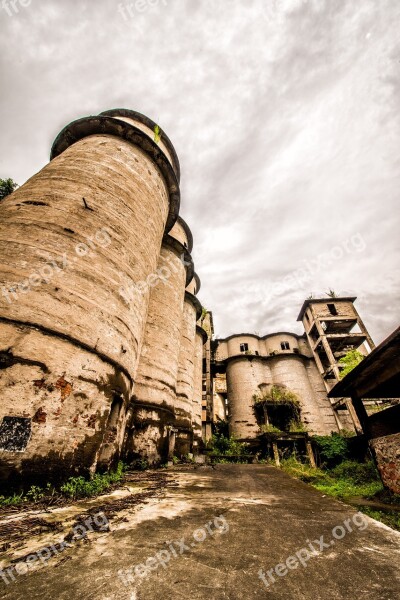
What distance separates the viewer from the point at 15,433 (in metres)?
3.01

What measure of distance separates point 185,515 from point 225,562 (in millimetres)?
1095

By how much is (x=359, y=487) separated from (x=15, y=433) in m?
9.04

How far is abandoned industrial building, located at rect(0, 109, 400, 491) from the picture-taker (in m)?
3.35

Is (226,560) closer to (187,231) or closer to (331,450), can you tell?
(187,231)

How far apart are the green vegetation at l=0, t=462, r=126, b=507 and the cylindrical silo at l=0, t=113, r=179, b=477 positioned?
19 cm

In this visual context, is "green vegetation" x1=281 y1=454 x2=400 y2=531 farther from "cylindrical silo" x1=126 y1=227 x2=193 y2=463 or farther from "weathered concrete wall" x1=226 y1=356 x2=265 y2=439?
"weathered concrete wall" x1=226 y1=356 x2=265 y2=439

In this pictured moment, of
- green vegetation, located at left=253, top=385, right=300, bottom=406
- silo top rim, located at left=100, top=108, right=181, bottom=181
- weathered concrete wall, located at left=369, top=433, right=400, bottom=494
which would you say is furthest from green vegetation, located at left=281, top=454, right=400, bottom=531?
silo top rim, located at left=100, top=108, right=181, bottom=181

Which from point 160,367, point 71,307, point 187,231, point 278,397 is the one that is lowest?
point 71,307

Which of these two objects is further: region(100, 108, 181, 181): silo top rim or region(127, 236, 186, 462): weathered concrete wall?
region(100, 108, 181, 181): silo top rim

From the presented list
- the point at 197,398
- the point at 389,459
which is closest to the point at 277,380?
the point at 197,398

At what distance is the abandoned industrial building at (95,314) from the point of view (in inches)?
132

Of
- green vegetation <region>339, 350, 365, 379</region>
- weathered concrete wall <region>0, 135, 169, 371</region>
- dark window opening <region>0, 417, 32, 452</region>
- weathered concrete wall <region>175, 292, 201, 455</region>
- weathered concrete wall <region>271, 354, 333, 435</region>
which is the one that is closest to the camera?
A: dark window opening <region>0, 417, 32, 452</region>

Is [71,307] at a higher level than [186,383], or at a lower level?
lower

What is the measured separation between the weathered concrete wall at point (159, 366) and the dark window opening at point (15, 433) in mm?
3771
